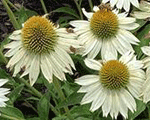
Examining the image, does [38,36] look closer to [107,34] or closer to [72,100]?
[72,100]

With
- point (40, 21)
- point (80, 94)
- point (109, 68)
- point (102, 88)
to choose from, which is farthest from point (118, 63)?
point (40, 21)

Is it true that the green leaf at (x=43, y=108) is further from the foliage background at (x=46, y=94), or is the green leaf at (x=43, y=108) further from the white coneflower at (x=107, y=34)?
the white coneflower at (x=107, y=34)

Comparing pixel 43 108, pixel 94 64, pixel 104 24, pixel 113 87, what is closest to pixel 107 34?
pixel 104 24

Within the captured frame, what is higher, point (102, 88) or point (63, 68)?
point (63, 68)

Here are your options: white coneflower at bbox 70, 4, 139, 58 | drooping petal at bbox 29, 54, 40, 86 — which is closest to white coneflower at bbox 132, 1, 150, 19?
white coneflower at bbox 70, 4, 139, 58

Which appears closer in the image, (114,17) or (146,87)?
(146,87)

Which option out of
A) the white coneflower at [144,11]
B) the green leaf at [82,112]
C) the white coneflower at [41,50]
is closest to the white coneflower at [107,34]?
the white coneflower at [144,11]

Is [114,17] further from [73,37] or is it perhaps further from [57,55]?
[57,55]
